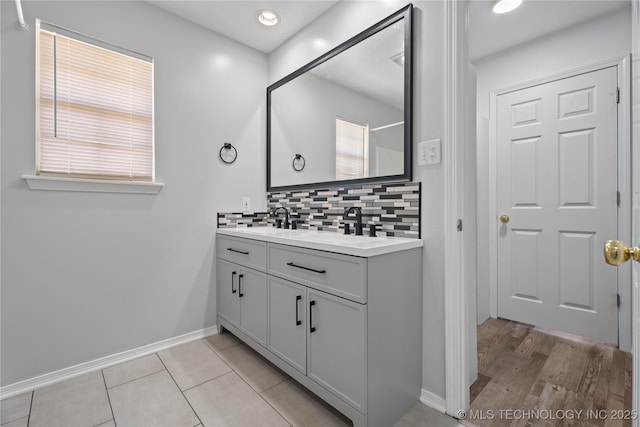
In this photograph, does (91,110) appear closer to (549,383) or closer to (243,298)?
(243,298)

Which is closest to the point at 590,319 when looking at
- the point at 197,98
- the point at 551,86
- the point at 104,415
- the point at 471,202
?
the point at 471,202

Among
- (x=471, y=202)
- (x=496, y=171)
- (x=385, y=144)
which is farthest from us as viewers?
(x=496, y=171)

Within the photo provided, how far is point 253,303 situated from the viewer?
6.36 feet

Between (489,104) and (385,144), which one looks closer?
(385,144)

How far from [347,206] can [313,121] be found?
771 mm

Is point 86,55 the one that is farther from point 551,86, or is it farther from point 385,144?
point 551,86

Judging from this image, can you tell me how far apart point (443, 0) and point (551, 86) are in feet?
5.30

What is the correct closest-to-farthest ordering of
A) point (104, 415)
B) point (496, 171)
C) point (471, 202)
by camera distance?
point (104, 415) < point (471, 202) < point (496, 171)

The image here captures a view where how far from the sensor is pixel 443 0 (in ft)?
4.94

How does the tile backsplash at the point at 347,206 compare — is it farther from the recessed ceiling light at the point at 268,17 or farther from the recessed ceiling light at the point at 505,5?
the recessed ceiling light at the point at 505,5

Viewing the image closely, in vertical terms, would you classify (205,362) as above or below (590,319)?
below

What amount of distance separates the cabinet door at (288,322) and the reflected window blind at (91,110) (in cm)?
126

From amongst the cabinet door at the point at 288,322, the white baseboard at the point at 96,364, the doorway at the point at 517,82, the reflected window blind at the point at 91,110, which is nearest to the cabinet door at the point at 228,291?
the white baseboard at the point at 96,364

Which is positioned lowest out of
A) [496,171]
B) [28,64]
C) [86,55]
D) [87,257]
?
[87,257]
